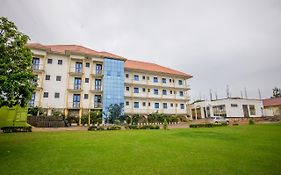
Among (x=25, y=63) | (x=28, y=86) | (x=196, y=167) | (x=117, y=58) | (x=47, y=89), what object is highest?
(x=117, y=58)

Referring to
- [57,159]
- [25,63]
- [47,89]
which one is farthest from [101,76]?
[57,159]

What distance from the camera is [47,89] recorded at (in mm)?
Result: 29125

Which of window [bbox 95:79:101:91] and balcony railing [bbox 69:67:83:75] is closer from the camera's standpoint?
balcony railing [bbox 69:67:83:75]

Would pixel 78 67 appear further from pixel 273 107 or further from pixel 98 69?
pixel 273 107

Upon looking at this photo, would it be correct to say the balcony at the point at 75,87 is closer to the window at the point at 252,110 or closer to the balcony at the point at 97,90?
the balcony at the point at 97,90

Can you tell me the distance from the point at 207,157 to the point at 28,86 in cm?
861

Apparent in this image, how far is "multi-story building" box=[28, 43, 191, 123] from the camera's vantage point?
1145 inches

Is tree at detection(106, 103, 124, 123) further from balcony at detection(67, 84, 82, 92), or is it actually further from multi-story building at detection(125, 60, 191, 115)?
balcony at detection(67, 84, 82, 92)

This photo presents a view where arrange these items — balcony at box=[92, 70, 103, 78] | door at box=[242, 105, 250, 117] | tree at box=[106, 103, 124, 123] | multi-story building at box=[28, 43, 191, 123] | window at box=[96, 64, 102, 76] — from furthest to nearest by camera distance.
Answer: door at box=[242, 105, 250, 117] < window at box=[96, 64, 102, 76] < balcony at box=[92, 70, 103, 78] < multi-story building at box=[28, 43, 191, 123] < tree at box=[106, 103, 124, 123]

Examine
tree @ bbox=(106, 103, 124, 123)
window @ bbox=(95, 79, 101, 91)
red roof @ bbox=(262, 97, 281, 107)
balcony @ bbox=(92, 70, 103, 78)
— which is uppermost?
balcony @ bbox=(92, 70, 103, 78)

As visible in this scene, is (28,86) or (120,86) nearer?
(28,86)

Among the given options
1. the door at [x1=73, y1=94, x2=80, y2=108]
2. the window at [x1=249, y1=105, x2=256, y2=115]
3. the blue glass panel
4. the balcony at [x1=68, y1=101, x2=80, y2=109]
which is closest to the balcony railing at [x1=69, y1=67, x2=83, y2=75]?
the door at [x1=73, y1=94, x2=80, y2=108]

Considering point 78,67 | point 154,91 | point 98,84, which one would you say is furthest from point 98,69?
point 154,91

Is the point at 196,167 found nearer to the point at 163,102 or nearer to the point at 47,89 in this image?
the point at 47,89
